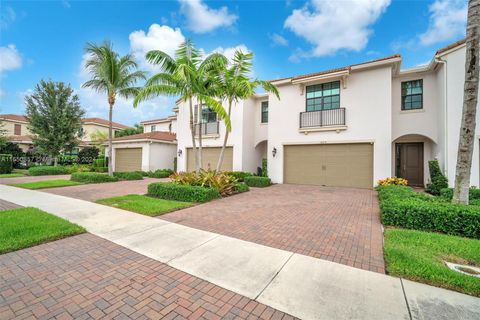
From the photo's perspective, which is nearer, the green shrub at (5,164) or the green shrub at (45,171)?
the green shrub at (45,171)

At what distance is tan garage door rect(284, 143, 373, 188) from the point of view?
12336mm

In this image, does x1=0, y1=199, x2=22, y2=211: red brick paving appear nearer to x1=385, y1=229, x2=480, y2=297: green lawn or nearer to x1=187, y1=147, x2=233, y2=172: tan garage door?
x1=187, y1=147, x2=233, y2=172: tan garage door

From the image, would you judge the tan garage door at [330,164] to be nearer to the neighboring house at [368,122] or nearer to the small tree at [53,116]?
the neighboring house at [368,122]

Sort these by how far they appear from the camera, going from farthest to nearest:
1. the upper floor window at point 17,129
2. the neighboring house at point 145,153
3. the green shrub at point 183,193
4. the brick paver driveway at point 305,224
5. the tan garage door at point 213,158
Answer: the upper floor window at point 17,129, the neighboring house at point 145,153, the tan garage door at point 213,158, the green shrub at point 183,193, the brick paver driveway at point 305,224

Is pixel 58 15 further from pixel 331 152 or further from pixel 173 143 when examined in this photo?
pixel 331 152

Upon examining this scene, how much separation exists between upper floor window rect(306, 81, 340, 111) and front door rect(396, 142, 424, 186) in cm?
498

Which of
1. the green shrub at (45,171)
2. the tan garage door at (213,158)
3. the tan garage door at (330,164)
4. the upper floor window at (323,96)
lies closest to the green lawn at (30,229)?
the tan garage door at (213,158)

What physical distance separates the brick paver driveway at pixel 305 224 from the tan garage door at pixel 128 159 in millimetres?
14050

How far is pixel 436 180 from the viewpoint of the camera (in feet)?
33.7

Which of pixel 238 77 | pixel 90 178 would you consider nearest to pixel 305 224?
pixel 238 77

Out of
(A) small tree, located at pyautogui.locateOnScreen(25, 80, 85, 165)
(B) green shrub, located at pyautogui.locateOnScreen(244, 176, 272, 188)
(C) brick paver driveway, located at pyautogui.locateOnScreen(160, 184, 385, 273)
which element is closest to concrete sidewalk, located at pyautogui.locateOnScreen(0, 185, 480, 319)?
(C) brick paver driveway, located at pyautogui.locateOnScreen(160, 184, 385, 273)

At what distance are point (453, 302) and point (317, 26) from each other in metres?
12.6

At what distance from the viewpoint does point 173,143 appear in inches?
816

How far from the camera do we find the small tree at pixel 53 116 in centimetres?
1878
